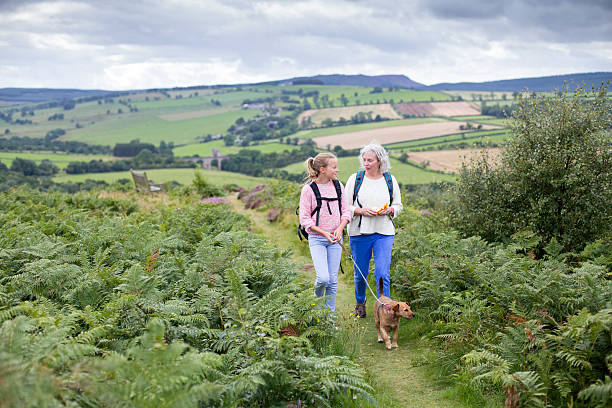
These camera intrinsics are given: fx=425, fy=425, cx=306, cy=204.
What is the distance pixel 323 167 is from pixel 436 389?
11.5 ft

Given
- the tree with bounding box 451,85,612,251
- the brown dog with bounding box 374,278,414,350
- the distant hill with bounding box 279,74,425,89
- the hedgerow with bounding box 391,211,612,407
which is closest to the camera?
the hedgerow with bounding box 391,211,612,407

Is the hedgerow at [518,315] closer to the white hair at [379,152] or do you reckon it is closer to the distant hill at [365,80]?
the white hair at [379,152]

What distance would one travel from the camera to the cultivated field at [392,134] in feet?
160

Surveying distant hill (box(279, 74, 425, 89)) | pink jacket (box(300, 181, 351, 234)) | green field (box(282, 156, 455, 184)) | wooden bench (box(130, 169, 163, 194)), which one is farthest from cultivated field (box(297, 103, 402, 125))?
pink jacket (box(300, 181, 351, 234))

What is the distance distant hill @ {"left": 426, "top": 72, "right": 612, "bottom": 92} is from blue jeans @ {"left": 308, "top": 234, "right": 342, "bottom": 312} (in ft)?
22.7

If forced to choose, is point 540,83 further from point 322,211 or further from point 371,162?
point 322,211

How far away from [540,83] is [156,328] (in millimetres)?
20990

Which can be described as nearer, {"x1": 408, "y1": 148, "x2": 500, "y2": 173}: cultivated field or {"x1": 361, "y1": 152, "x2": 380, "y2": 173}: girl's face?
{"x1": 361, "y1": 152, "x2": 380, "y2": 173}: girl's face

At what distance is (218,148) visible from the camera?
60.8 m

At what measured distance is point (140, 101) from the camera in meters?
114

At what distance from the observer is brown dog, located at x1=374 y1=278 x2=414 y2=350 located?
6.43m

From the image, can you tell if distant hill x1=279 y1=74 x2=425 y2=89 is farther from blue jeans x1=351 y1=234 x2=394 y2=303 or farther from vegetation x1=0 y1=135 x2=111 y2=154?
blue jeans x1=351 y1=234 x2=394 y2=303

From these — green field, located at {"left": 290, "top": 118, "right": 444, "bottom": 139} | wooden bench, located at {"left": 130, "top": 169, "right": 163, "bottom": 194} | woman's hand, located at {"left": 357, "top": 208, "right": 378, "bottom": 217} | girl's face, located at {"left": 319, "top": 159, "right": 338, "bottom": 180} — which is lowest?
wooden bench, located at {"left": 130, "top": 169, "right": 163, "bottom": 194}

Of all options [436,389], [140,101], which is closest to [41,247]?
[436,389]
